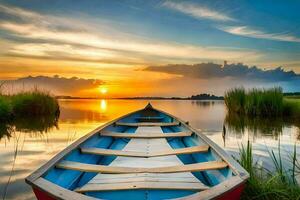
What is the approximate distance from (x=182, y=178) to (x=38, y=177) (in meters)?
1.82

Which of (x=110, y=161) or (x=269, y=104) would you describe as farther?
(x=269, y=104)

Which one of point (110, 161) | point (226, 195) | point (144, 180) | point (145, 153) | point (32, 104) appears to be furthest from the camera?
point (32, 104)

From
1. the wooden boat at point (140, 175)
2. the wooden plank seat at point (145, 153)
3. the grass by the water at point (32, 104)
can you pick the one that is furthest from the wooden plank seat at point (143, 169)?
the grass by the water at point (32, 104)

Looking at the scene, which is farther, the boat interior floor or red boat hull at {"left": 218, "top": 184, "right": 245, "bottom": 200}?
the boat interior floor

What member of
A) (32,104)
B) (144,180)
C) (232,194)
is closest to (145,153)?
(144,180)

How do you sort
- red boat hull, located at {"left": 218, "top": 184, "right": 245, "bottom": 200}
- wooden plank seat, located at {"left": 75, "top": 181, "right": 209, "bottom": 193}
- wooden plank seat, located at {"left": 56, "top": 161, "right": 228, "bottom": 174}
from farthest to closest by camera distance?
wooden plank seat, located at {"left": 56, "top": 161, "right": 228, "bottom": 174}
wooden plank seat, located at {"left": 75, "top": 181, "right": 209, "bottom": 193}
red boat hull, located at {"left": 218, "top": 184, "right": 245, "bottom": 200}

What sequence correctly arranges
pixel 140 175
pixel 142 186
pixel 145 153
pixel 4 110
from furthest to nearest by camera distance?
pixel 4 110, pixel 145 153, pixel 140 175, pixel 142 186

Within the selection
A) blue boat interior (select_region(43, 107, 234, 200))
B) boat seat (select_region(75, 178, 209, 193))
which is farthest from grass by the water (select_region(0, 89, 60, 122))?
boat seat (select_region(75, 178, 209, 193))

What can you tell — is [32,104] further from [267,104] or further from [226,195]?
[226,195]

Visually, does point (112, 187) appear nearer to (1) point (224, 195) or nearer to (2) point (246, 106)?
(1) point (224, 195)

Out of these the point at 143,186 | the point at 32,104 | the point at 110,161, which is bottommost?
the point at 110,161

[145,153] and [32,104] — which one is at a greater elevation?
[32,104]

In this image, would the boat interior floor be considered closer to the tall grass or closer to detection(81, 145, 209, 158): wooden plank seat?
detection(81, 145, 209, 158): wooden plank seat

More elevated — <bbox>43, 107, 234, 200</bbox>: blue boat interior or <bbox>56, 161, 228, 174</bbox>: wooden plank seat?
Answer: <bbox>56, 161, 228, 174</bbox>: wooden plank seat
